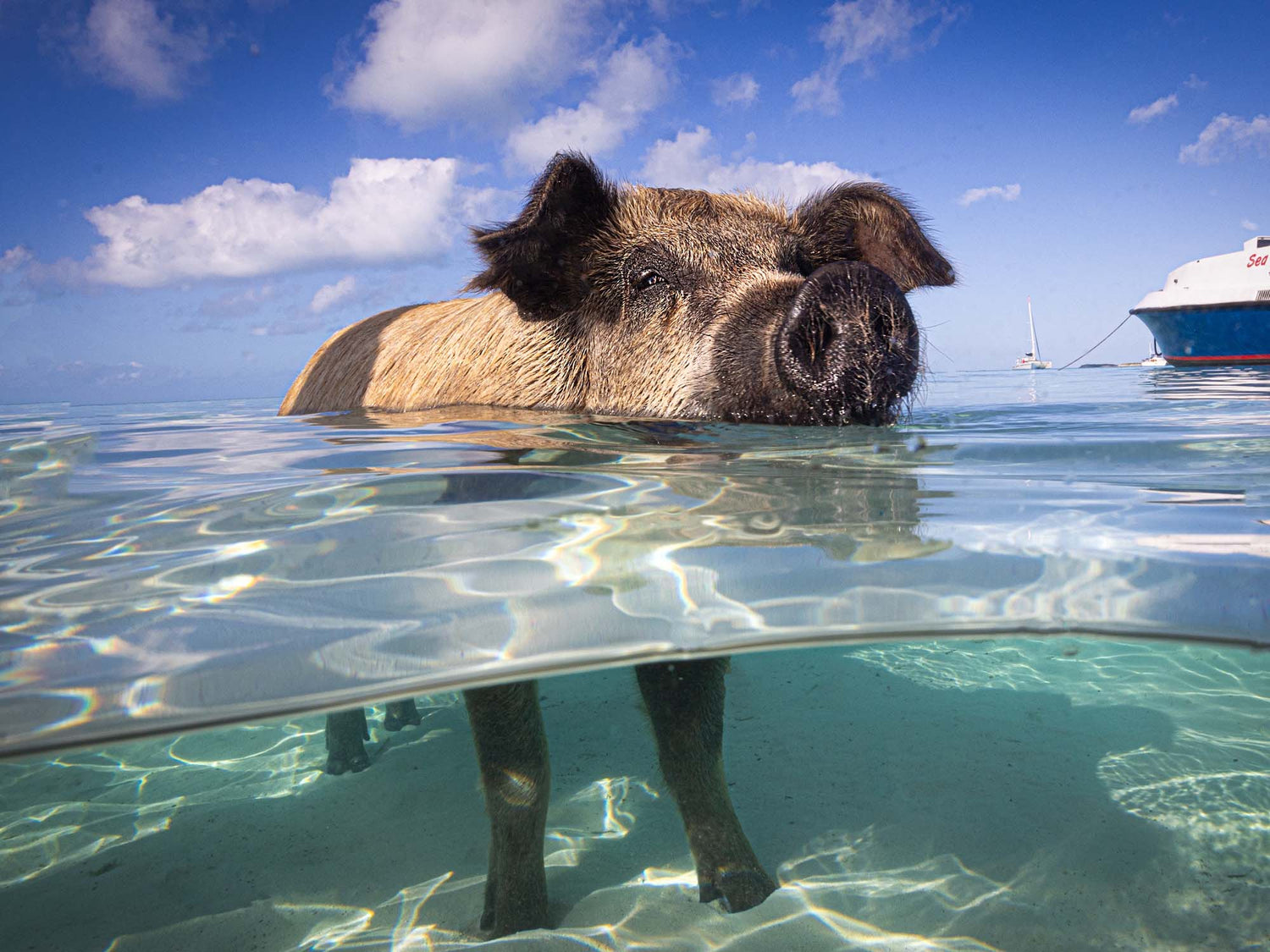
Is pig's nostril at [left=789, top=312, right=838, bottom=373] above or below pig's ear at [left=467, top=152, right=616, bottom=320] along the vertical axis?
below

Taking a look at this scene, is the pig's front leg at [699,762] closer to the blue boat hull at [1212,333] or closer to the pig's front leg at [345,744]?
the pig's front leg at [345,744]

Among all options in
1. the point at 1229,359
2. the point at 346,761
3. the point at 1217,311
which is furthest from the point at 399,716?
the point at 1229,359

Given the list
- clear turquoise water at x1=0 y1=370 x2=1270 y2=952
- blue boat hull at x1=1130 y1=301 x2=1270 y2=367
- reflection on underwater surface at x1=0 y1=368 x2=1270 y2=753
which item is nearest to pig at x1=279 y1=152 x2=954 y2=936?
clear turquoise water at x1=0 y1=370 x2=1270 y2=952

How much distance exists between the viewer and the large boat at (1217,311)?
16047mm

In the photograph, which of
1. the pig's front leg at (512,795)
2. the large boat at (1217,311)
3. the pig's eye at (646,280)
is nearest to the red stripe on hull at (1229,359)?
the large boat at (1217,311)

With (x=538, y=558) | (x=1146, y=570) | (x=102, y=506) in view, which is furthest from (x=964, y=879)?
(x=102, y=506)

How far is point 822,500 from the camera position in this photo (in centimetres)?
267

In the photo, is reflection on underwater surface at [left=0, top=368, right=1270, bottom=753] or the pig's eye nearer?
reflection on underwater surface at [left=0, top=368, right=1270, bottom=753]

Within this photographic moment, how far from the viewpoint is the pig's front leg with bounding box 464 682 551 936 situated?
2506mm

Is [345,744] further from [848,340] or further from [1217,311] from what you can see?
[1217,311]

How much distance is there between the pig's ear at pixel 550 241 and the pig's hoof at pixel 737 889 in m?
3.22

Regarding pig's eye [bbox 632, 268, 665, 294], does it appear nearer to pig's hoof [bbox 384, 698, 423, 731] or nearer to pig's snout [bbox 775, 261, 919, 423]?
pig's snout [bbox 775, 261, 919, 423]

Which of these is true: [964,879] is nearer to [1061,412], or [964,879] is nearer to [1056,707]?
[1056,707]

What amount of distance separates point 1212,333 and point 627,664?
1893cm
